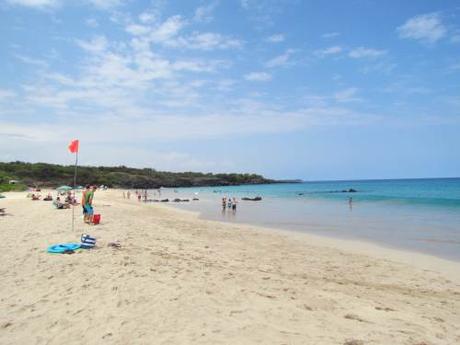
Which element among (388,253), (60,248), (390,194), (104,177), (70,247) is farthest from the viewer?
(104,177)

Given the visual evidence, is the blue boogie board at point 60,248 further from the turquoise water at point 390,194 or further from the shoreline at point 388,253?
the turquoise water at point 390,194

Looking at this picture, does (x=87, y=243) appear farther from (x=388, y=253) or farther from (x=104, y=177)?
(x=104, y=177)

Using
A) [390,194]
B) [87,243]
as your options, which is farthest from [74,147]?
[390,194]

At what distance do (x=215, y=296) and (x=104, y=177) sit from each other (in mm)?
108506

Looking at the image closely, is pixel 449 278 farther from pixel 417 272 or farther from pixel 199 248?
pixel 199 248

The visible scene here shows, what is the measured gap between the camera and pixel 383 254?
12.9 metres

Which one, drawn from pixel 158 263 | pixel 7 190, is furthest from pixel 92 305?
pixel 7 190

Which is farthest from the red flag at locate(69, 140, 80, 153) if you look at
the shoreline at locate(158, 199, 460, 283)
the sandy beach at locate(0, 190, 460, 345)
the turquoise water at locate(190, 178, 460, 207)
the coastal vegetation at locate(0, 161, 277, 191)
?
the coastal vegetation at locate(0, 161, 277, 191)

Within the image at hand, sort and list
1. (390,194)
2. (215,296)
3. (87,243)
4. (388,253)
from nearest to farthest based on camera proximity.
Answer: (215,296) → (87,243) → (388,253) → (390,194)

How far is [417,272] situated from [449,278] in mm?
784

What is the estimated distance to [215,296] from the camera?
6.56 m

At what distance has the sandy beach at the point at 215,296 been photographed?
504 centimetres

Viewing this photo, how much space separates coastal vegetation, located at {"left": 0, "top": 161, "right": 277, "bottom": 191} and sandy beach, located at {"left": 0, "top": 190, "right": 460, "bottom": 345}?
177ft

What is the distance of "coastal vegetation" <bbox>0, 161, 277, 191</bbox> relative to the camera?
8719 cm
